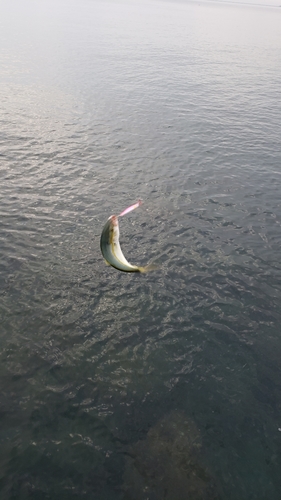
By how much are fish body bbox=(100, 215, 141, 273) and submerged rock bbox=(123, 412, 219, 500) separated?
673 cm

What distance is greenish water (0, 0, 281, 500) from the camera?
11.6 metres

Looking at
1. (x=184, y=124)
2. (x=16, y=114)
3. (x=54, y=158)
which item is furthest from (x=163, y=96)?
(x=54, y=158)

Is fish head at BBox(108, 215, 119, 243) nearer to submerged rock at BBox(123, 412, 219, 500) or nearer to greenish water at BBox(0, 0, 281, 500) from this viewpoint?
greenish water at BBox(0, 0, 281, 500)

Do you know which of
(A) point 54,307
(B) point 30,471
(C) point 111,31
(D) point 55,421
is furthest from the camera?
(C) point 111,31

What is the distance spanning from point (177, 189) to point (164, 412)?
57.9 ft

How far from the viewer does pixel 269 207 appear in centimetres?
2559

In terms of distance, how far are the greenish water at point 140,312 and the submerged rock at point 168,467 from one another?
0.04 meters

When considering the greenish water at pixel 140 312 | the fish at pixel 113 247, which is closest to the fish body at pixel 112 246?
the fish at pixel 113 247

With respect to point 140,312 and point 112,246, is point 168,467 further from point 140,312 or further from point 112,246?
point 112,246

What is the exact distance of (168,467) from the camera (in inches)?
450

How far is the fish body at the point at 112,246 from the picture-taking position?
8.54 meters

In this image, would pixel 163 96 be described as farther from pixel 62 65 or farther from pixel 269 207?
pixel 269 207

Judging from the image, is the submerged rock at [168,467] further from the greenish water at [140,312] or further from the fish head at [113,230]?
the fish head at [113,230]

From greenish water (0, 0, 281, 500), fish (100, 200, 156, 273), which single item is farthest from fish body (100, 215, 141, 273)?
greenish water (0, 0, 281, 500)
